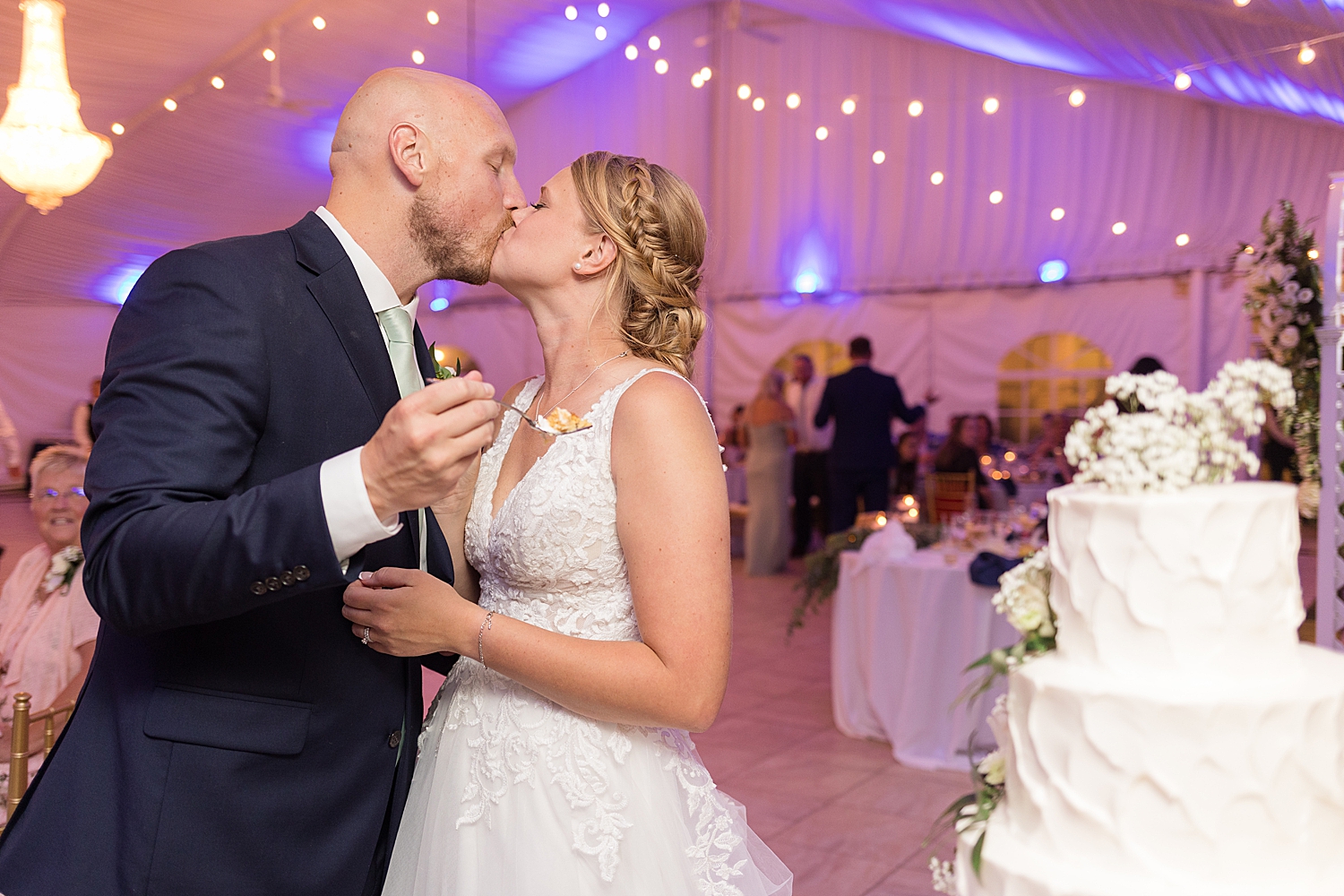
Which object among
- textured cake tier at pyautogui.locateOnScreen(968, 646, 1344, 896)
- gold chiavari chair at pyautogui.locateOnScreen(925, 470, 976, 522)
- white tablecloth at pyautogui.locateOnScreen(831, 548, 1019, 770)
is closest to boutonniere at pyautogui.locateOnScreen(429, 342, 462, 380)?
textured cake tier at pyautogui.locateOnScreen(968, 646, 1344, 896)

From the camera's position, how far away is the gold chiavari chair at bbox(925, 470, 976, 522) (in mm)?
6484

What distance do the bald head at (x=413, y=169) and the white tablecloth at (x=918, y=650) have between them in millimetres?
3428

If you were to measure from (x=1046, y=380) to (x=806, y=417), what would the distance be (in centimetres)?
226

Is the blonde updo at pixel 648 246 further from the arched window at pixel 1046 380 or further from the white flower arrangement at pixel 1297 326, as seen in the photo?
the arched window at pixel 1046 380

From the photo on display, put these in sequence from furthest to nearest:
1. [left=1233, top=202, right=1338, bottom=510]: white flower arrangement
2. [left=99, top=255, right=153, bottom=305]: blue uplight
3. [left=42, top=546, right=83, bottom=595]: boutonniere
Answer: [left=1233, top=202, right=1338, bottom=510]: white flower arrangement < [left=99, top=255, right=153, bottom=305]: blue uplight < [left=42, top=546, right=83, bottom=595]: boutonniere

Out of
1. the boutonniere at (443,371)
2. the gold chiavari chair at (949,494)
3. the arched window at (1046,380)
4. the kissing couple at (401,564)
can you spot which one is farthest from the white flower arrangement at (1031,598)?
the arched window at (1046,380)

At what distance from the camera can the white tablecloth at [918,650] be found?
4.55 m

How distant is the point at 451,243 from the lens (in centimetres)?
167

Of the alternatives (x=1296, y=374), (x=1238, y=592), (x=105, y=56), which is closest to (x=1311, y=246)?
(x=1296, y=374)

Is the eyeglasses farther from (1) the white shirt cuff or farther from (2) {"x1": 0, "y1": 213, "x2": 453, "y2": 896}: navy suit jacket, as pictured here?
(1) the white shirt cuff

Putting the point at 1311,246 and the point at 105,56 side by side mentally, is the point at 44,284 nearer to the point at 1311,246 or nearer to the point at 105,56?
the point at 105,56

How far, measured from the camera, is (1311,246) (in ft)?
14.2

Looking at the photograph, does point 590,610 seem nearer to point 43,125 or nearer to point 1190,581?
point 1190,581

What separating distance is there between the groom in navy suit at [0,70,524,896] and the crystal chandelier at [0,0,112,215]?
7.35 feet
